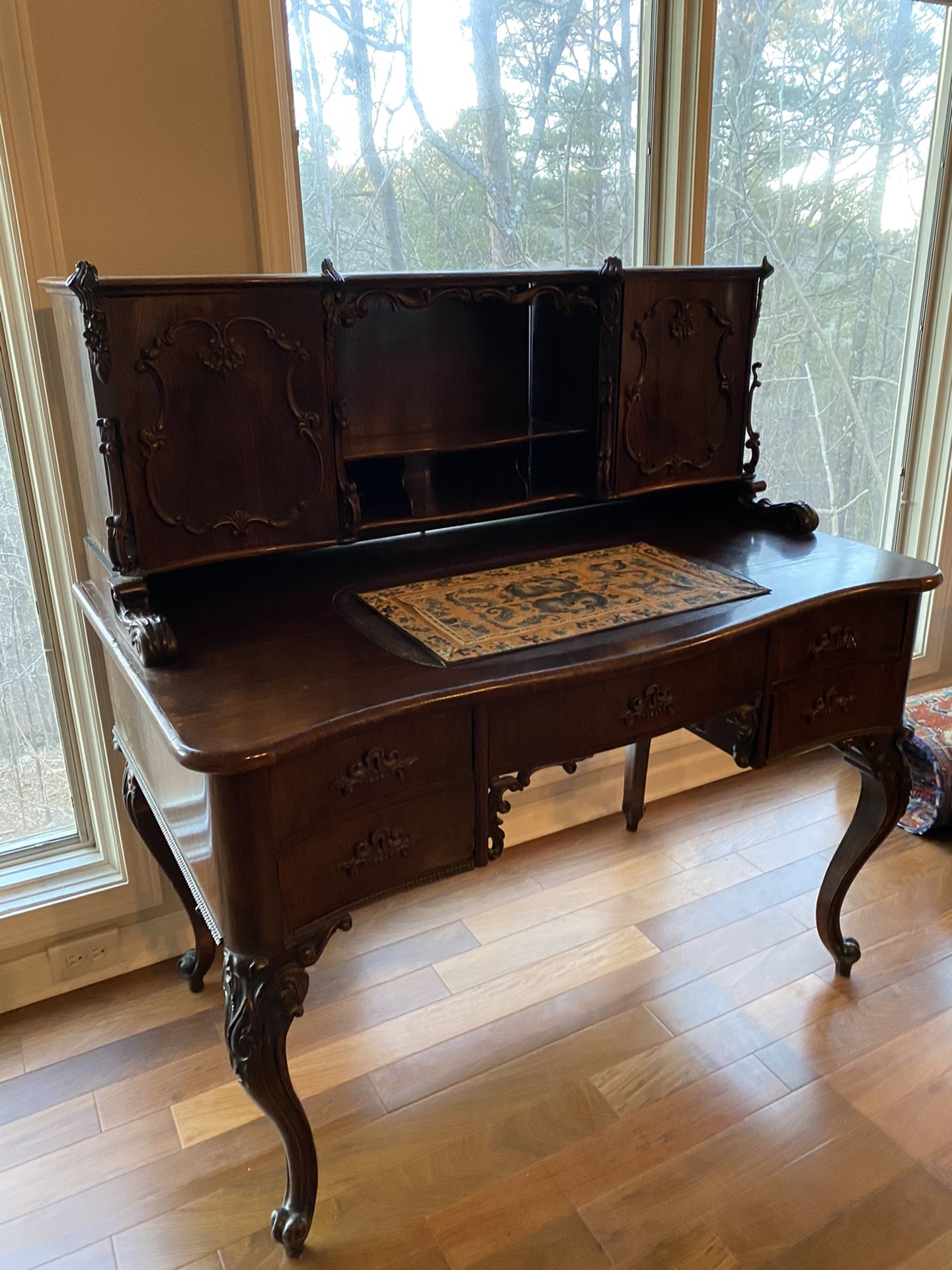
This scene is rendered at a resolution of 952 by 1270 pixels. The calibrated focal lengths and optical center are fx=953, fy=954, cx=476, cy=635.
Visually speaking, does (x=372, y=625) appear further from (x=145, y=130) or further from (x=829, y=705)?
(x=145, y=130)

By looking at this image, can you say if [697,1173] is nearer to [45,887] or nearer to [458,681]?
[458,681]

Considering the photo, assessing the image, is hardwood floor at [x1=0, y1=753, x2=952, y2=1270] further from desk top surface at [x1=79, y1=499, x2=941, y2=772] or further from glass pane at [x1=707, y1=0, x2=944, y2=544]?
glass pane at [x1=707, y1=0, x2=944, y2=544]

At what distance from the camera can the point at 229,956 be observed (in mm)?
1205

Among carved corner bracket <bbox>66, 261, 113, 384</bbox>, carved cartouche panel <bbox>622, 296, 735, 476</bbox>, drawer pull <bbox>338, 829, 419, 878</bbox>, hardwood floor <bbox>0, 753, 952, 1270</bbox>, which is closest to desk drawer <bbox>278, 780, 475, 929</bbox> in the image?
drawer pull <bbox>338, 829, 419, 878</bbox>

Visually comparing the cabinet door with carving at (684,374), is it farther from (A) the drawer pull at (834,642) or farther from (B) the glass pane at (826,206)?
(B) the glass pane at (826,206)

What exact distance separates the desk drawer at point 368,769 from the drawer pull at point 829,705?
651 millimetres

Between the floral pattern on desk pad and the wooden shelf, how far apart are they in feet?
0.71

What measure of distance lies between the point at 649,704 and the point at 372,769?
43 cm

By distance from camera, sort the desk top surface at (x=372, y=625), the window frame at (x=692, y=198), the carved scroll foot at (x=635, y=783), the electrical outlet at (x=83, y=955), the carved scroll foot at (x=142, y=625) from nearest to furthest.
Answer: the desk top surface at (x=372, y=625)
the carved scroll foot at (x=142, y=625)
the window frame at (x=692, y=198)
the electrical outlet at (x=83, y=955)
the carved scroll foot at (x=635, y=783)

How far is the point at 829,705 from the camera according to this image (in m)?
1.62

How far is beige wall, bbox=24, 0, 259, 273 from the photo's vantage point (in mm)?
1470

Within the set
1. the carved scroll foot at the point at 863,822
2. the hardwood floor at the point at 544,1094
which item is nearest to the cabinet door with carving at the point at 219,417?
the hardwood floor at the point at 544,1094

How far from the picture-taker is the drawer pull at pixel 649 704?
1.38m

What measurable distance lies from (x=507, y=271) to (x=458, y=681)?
70 centimetres
